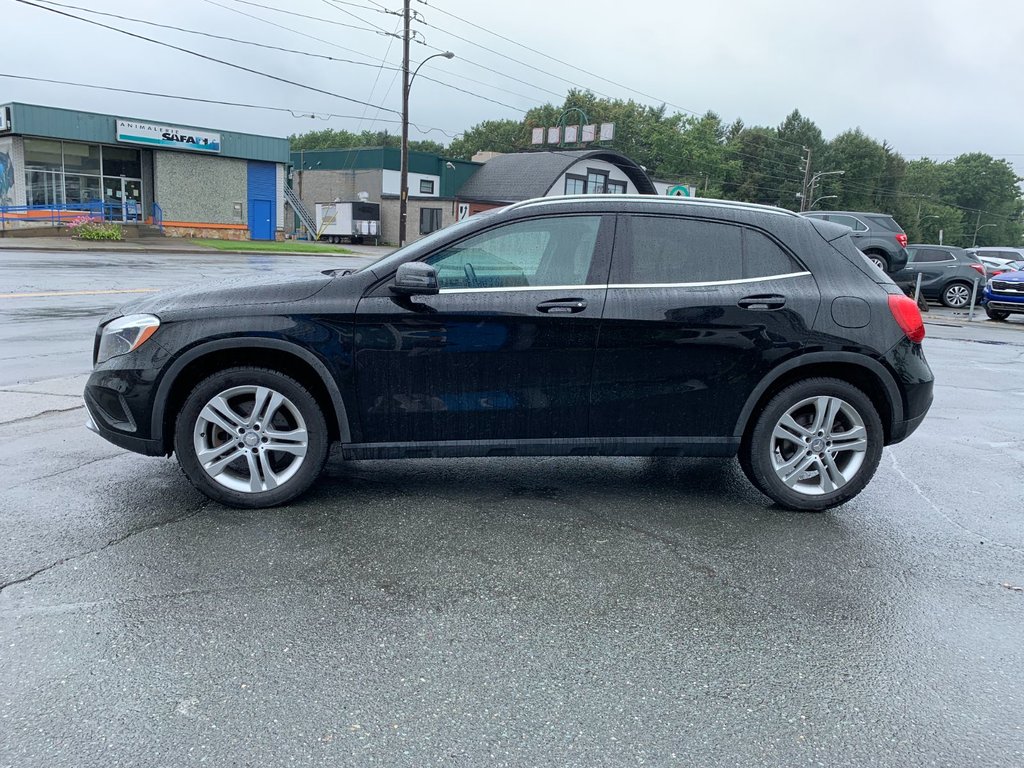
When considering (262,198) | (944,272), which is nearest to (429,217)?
(262,198)

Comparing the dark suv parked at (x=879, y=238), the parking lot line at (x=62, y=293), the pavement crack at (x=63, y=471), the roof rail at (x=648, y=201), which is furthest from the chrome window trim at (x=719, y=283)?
the dark suv parked at (x=879, y=238)

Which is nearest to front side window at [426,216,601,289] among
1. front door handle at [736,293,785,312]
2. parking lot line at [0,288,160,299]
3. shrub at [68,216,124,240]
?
front door handle at [736,293,785,312]

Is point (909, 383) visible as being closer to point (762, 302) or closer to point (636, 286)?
point (762, 302)

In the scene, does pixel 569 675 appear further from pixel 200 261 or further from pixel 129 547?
pixel 200 261

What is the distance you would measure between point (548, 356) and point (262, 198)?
147 feet

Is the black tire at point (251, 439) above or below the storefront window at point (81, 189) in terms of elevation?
below

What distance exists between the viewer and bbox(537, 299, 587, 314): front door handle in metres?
4.33

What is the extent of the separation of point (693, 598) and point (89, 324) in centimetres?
1026

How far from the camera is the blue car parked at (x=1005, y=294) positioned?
18859mm

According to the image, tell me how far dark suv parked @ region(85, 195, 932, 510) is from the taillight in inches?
0.5

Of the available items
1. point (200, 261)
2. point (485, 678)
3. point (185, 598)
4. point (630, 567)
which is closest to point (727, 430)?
point (630, 567)

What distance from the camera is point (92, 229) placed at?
114 ft

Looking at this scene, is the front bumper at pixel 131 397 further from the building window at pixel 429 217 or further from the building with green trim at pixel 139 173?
the building window at pixel 429 217

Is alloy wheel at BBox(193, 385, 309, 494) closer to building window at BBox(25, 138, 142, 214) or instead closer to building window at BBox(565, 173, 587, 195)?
building window at BBox(25, 138, 142, 214)
